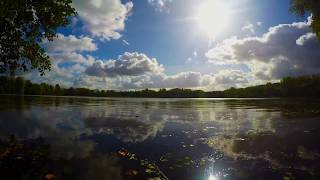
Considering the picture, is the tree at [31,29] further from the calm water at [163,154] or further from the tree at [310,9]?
the tree at [310,9]

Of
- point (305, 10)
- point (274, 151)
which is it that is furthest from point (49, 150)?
point (305, 10)

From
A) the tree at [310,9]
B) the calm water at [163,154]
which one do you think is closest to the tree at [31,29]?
the calm water at [163,154]

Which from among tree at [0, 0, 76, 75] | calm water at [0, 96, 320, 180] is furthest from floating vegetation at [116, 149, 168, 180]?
tree at [0, 0, 76, 75]

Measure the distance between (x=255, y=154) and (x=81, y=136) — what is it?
38.6ft

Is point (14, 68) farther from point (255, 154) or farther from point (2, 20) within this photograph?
point (255, 154)

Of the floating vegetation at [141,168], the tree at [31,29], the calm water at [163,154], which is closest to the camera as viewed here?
the floating vegetation at [141,168]

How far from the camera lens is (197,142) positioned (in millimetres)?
19297

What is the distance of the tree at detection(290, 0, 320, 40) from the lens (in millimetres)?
32125

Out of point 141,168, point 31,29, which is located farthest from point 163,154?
point 31,29

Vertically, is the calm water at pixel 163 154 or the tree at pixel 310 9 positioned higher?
the tree at pixel 310 9

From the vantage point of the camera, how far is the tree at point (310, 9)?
3212cm

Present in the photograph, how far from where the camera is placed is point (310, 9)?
3288 cm

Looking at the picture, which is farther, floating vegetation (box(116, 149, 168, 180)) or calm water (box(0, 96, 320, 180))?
calm water (box(0, 96, 320, 180))

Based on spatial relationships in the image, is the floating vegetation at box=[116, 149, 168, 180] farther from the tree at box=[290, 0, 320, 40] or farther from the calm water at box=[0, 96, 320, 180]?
the tree at box=[290, 0, 320, 40]
